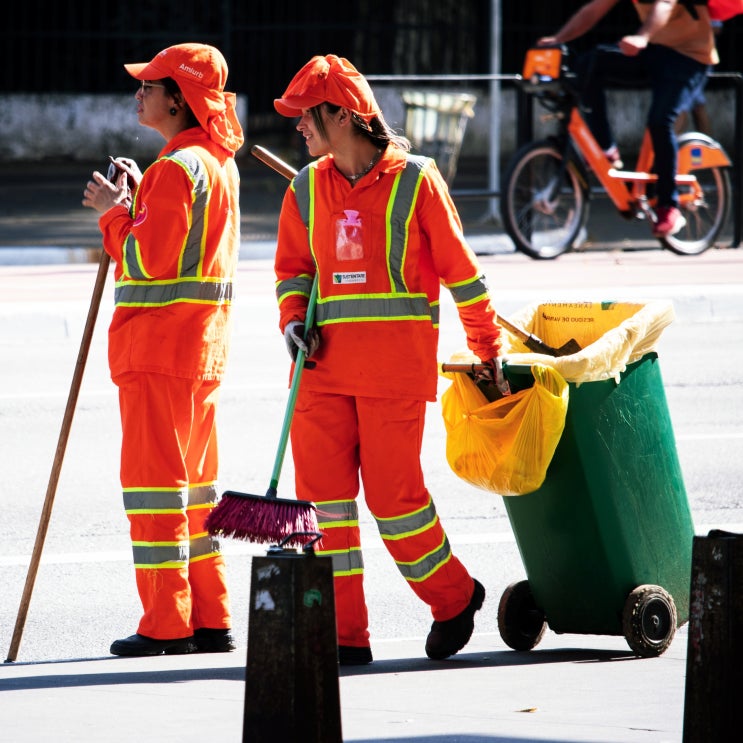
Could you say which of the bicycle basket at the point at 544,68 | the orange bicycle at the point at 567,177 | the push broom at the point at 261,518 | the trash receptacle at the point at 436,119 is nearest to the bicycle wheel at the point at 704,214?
the orange bicycle at the point at 567,177

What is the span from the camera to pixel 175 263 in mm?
5312

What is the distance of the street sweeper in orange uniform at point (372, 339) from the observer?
5.16 metres

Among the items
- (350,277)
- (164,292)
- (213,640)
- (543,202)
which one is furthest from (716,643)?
(543,202)

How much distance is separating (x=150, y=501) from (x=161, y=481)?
0.07m

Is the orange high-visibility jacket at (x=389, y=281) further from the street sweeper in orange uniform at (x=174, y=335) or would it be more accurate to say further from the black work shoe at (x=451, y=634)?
the black work shoe at (x=451, y=634)

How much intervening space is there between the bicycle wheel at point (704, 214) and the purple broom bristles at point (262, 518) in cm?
957

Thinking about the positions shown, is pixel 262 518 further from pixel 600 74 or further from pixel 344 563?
pixel 600 74

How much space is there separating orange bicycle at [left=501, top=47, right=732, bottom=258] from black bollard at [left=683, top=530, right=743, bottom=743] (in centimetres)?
960

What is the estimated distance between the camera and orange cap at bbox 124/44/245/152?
5.36 meters

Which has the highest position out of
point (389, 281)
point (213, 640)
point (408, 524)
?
point (389, 281)

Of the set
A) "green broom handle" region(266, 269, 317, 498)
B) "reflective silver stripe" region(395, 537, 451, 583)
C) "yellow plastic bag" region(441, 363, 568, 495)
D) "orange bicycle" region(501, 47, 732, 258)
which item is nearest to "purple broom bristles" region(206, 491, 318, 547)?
"green broom handle" region(266, 269, 317, 498)

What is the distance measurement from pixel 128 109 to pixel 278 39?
2.14 m

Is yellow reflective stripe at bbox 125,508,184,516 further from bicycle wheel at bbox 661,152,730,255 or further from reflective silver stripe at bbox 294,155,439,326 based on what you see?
bicycle wheel at bbox 661,152,730,255

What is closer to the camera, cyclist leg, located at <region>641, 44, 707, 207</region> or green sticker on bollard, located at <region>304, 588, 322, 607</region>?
green sticker on bollard, located at <region>304, 588, 322, 607</region>
